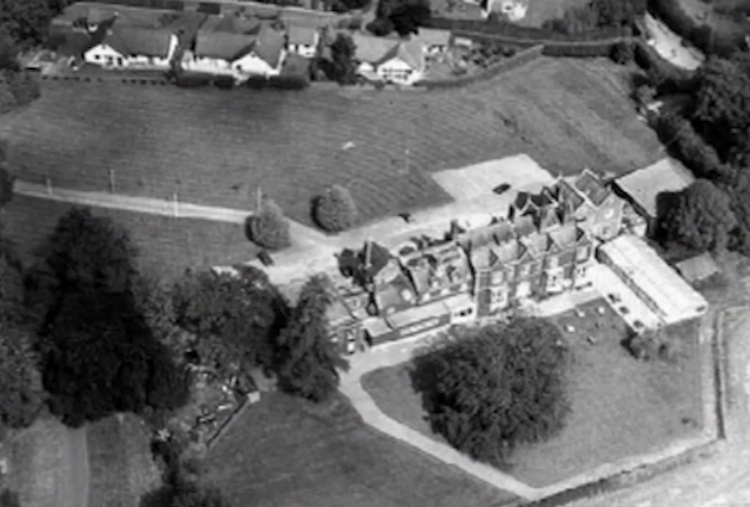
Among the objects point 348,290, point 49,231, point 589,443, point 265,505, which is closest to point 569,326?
point 589,443

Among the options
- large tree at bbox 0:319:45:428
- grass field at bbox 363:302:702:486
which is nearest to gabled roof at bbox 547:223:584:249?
grass field at bbox 363:302:702:486

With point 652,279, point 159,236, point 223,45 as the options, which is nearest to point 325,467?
point 159,236

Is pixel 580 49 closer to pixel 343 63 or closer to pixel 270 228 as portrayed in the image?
pixel 343 63

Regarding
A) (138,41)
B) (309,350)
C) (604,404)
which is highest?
(138,41)

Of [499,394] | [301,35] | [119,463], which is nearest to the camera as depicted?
[499,394]

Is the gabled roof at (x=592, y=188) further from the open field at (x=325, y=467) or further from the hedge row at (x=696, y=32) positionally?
the hedge row at (x=696, y=32)

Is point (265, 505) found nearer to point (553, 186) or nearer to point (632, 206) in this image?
point (553, 186)

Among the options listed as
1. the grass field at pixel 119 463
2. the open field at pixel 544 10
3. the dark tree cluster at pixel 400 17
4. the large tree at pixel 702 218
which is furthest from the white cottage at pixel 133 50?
the large tree at pixel 702 218
